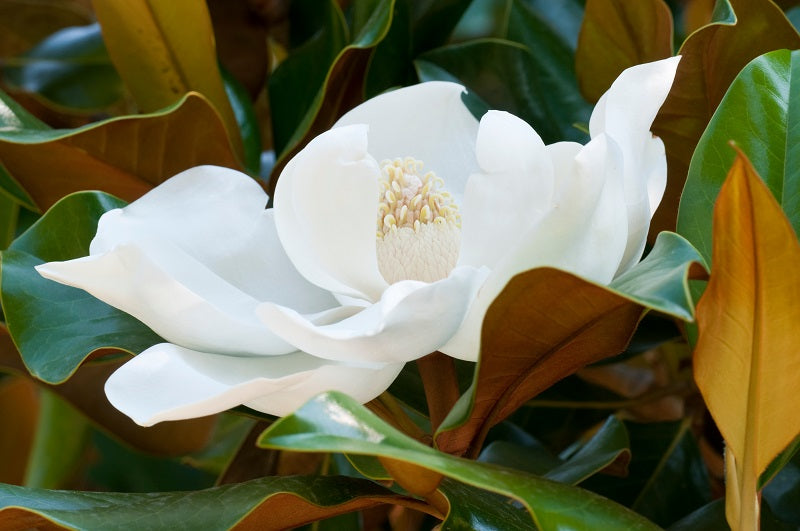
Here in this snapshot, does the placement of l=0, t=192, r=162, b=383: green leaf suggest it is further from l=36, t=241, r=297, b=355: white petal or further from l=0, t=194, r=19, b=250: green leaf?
l=0, t=194, r=19, b=250: green leaf

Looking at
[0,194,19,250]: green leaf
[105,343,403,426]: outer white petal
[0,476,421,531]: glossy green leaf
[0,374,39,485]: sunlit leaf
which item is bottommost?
[0,374,39,485]: sunlit leaf

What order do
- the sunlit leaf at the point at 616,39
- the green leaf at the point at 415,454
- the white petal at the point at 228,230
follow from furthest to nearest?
the sunlit leaf at the point at 616,39 < the white petal at the point at 228,230 < the green leaf at the point at 415,454

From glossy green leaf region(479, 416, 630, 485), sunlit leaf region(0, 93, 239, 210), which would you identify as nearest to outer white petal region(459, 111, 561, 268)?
glossy green leaf region(479, 416, 630, 485)

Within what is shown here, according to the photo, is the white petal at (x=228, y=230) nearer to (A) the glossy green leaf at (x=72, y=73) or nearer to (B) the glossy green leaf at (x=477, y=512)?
(B) the glossy green leaf at (x=477, y=512)

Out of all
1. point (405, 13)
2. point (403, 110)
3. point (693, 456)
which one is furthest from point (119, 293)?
point (693, 456)

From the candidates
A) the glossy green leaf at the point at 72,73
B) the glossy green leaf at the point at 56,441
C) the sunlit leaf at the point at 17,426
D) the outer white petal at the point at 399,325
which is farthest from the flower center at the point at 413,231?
the sunlit leaf at the point at 17,426
